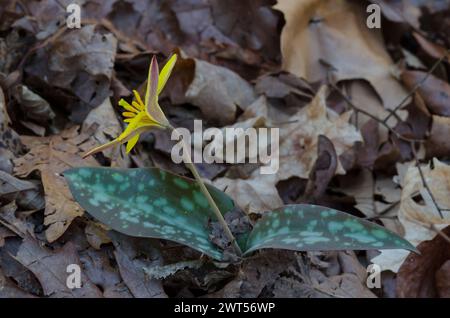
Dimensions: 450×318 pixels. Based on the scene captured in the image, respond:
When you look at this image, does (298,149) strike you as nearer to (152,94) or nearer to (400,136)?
(400,136)

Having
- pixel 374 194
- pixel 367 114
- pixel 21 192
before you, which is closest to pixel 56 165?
pixel 21 192

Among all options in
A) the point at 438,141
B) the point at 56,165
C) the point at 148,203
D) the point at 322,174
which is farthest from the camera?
the point at 438,141

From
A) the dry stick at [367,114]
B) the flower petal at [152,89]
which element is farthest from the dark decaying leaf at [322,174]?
the flower petal at [152,89]

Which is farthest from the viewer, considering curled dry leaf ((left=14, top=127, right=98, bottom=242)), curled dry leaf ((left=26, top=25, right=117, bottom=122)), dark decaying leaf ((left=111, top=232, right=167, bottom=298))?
curled dry leaf ((left=26, top=25, right=117, bottom=122))

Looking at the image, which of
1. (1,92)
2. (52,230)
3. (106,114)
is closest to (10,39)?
(1,92)

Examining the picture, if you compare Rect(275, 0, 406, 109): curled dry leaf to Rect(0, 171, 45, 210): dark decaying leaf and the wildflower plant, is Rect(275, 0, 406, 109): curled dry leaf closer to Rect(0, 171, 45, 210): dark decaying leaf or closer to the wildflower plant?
the wildflower plant

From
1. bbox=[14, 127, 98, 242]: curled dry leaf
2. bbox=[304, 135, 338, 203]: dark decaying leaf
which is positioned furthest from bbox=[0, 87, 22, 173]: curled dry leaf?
bbox=[304, 135, 338, 203]: dark decaying leaf
